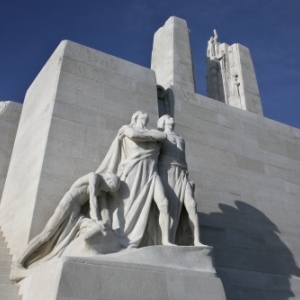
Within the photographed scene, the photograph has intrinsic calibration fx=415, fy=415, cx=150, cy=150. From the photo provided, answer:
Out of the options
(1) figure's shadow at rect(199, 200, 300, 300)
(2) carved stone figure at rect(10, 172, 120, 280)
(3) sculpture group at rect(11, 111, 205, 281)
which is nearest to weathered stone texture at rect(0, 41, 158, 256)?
(2) carved stone figure at rect(10, 172, 120, 280)

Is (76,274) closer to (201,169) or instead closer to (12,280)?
(12,280)

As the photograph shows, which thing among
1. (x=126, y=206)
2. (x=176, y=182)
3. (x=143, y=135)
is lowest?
(x=126, y=206)

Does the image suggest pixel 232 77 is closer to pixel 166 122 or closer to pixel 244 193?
pixel 244 193

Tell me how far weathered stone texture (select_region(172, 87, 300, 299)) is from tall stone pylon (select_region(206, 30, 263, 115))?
1.25 metres

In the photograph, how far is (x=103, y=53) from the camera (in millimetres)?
9359

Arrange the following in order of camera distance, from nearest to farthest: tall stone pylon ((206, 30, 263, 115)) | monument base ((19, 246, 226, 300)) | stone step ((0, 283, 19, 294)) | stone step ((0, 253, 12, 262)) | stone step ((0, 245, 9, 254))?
monument base ((19, 246, 226, 300)) → stone step ((0, 283, 19, 294)) → stone step ((0, 253, 12, 262)) → stone step ((0, 245, 9, 254)) → tall stone pylon ((206, 30, 263, 115))

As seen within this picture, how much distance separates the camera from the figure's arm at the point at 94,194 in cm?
602

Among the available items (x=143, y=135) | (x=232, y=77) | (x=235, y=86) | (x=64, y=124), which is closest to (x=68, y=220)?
(x=143, y=135)

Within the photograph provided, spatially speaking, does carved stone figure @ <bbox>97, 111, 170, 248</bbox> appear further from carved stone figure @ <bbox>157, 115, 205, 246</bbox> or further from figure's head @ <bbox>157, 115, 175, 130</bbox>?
figure's head @ <bbox>157, 115, 175, 130</bbox>

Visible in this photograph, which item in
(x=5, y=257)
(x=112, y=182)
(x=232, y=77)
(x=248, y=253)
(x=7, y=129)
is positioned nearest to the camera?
(x=112, y=182)

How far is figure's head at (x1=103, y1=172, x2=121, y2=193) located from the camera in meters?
6.30

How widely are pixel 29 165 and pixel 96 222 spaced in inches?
103

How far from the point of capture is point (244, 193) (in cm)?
984

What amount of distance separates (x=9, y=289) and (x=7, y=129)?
4.62m
